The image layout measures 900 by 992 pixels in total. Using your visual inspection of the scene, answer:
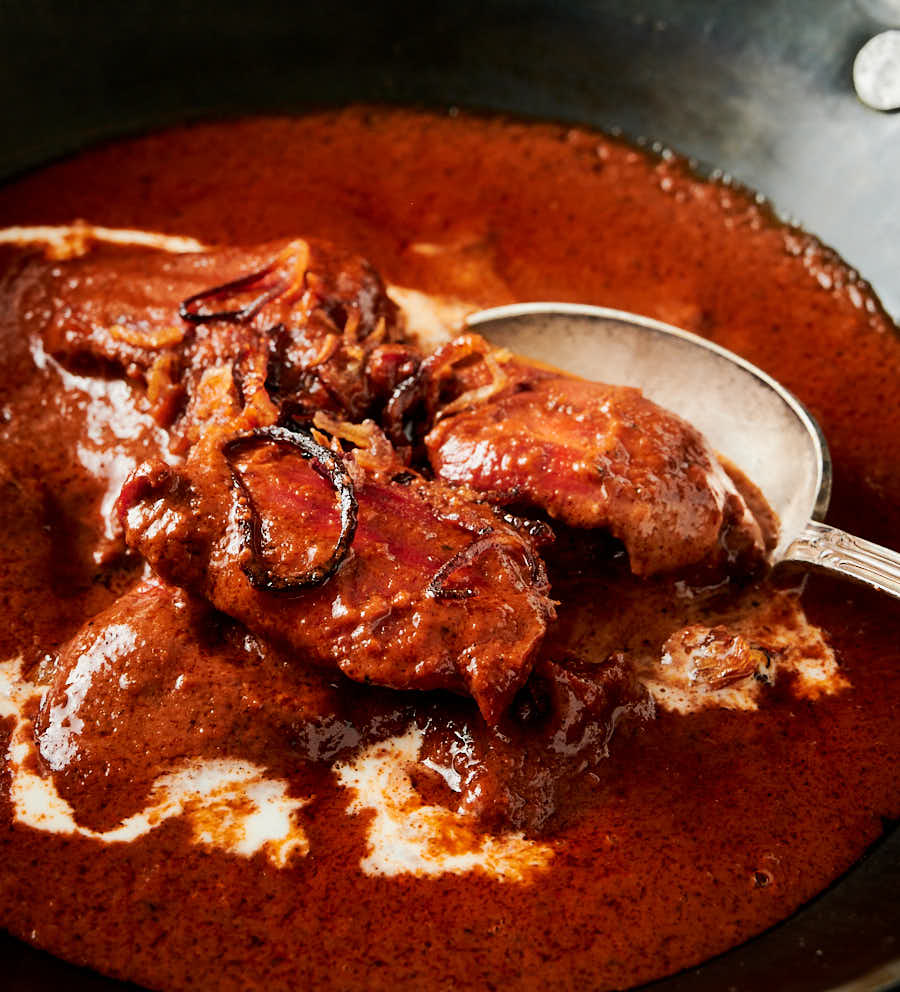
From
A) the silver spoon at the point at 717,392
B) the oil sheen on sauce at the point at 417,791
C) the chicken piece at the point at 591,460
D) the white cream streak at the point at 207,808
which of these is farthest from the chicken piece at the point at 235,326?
the white cream streak at the point at 207,808

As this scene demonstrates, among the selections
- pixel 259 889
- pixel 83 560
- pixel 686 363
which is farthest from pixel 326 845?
pixel 686 363

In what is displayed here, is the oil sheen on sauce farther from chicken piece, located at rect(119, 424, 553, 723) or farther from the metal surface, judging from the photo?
the metal surface

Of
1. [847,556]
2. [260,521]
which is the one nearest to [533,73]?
[847,556]

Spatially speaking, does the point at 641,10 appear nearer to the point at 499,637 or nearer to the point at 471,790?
the point at 499,637

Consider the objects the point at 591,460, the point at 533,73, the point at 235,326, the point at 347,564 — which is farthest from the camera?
the point at 533,73

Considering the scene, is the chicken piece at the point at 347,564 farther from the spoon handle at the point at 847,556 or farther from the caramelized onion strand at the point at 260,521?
the spoon handle at the point at 847,556

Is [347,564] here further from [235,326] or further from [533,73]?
[533,73]

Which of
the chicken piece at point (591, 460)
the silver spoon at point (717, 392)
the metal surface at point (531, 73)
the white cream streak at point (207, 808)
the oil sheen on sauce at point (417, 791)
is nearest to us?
the oil sheen on sauce at point (417, 791)
